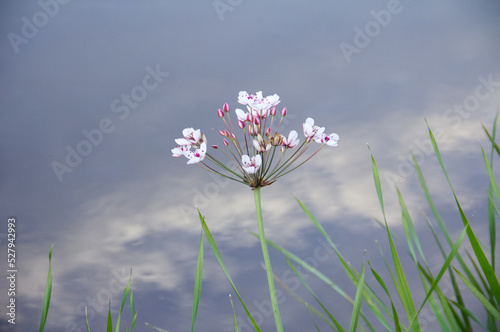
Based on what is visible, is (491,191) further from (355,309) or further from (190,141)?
(190,141)

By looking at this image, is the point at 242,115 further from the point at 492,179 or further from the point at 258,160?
the point at 492,179

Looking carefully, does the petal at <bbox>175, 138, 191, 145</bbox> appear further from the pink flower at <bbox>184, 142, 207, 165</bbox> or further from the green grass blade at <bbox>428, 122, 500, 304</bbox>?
the green grass blade at <bbox>428, 122, 500, 304</bbox>

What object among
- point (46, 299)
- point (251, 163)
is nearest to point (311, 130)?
point (251, 163)

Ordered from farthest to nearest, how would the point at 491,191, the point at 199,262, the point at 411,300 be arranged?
the point at 491,191
the point at 199,262
the point at 411,300

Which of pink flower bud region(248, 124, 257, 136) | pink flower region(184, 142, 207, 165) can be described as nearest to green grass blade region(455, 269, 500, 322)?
pink flower bud region(248, 124, 257, 136)

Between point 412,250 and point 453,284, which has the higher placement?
point 412,250

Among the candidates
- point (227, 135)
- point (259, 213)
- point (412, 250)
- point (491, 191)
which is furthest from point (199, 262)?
point (491, 191)

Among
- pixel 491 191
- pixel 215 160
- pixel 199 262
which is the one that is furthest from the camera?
pixel 215 160

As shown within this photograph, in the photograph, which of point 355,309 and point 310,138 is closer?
point 355,309

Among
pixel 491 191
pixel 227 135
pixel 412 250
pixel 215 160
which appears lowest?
pixel 412 250
